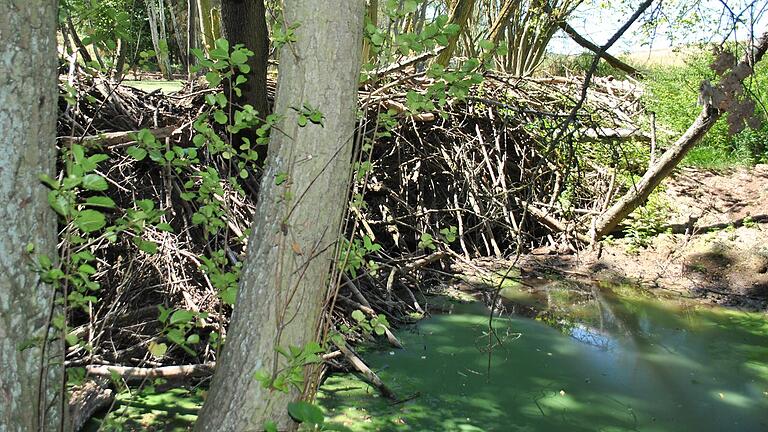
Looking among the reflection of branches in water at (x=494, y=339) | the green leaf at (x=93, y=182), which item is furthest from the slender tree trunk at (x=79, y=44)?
the reflection of branches in water at (x=494, y=339)

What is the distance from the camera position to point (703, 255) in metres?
7.21

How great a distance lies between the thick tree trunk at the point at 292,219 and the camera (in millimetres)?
2377

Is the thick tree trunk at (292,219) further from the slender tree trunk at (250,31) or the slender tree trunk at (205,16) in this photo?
the slender tree trunk at (205,16)

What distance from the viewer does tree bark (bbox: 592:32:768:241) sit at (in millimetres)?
6318

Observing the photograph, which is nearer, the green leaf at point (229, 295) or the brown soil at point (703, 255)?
the green leaf at point (229, 295)

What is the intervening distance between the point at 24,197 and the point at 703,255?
6745 mm

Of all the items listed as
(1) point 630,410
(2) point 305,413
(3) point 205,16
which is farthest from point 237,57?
(3) point 205,16

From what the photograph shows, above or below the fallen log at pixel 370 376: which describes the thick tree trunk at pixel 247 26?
above

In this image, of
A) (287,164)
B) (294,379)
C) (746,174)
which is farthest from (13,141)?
(746,174)

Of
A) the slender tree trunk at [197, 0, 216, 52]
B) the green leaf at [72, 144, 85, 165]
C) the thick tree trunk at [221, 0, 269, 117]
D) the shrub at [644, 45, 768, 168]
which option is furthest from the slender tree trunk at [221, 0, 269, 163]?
the shrub at [644, 45, 768, 168]

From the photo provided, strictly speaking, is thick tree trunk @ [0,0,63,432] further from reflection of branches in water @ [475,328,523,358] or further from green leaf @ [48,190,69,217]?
reflection of branches in water @ [475,328,523,358]

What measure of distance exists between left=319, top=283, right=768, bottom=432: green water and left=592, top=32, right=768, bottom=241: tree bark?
1277 millimetres

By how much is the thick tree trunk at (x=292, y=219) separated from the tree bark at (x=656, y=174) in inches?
177

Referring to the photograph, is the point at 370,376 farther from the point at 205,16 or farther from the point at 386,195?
the point at 205,16
